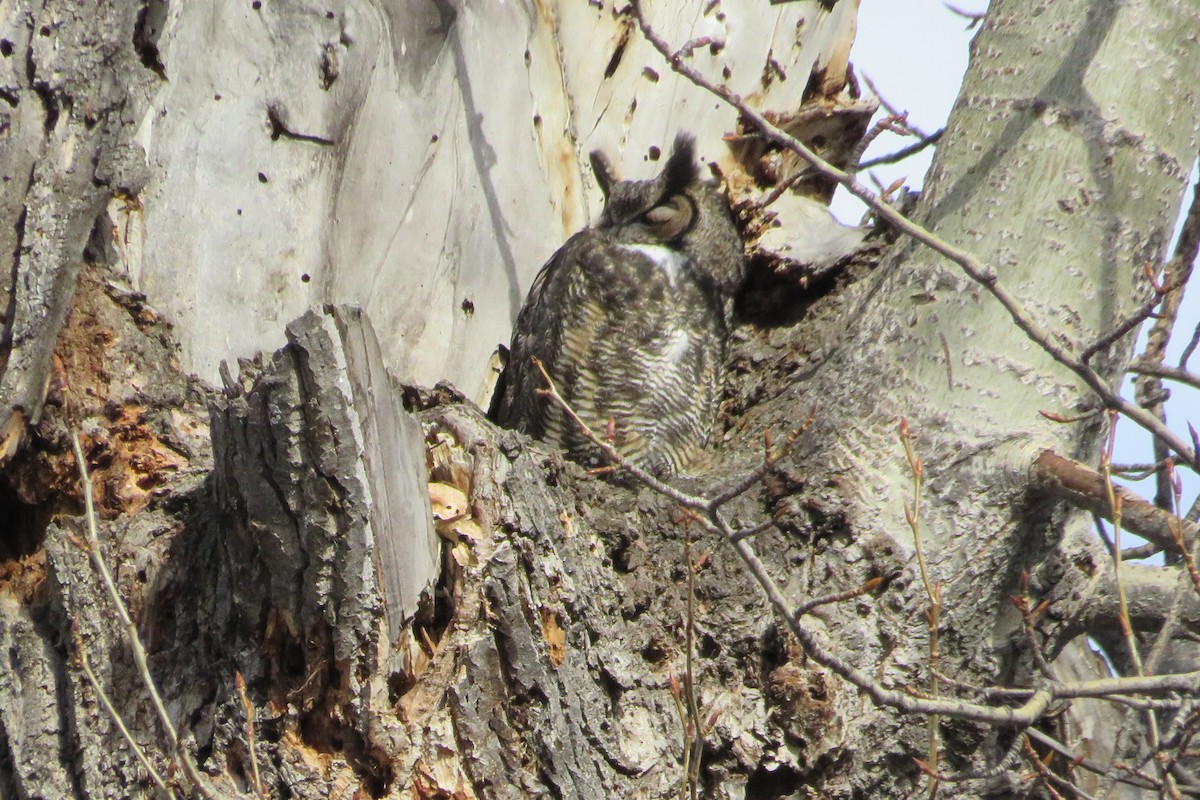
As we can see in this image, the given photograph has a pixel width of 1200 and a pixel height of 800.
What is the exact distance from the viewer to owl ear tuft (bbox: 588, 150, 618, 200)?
2.98 meters

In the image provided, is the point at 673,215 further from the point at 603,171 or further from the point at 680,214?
the point at 603,171

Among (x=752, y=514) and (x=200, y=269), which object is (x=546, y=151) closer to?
(x=200, y=269)

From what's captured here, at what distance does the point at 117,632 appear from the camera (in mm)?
1828

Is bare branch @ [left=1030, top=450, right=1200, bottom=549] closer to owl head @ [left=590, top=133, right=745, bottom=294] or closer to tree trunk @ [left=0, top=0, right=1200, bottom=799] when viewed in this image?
tree trunk @ [left=0, top=0, right=1200, bottom=799]

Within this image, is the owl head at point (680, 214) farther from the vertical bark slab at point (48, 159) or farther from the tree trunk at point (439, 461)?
the vertical bark slab at point (48, 159)

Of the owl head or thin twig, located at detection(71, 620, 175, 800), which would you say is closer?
thin twig, located at detection(71, 620, 175, 800)

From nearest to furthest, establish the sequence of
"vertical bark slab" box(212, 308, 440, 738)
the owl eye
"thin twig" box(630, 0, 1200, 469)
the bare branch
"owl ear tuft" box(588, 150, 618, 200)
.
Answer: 1. "thin twig" box(630, 0, 1200, 469)
2. "vertical bark slab" box(212, 308, 440, 738)
3. the bare branch
4. "owl ear tuft" box(588, 150, 618, 200)
5. the owl eye

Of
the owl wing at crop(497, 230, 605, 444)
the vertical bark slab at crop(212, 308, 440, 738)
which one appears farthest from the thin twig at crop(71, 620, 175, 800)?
the owl wing at crop(497, 230, 605, 444)

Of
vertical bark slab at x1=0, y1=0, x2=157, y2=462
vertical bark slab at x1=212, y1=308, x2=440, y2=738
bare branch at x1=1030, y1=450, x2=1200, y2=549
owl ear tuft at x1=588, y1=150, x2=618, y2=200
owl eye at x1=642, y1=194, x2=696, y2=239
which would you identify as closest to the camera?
vertical bark slab at x1=212, y1=308, x2=440, y2=738

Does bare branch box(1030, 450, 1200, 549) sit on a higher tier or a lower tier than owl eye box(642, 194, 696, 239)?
lower

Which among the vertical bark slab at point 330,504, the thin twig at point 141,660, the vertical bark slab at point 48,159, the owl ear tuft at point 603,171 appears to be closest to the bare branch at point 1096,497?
the vertical bark slab at point 330,504

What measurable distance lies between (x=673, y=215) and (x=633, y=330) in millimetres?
348

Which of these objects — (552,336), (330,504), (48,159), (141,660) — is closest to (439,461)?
(330,504)

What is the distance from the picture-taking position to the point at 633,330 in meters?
2.98
